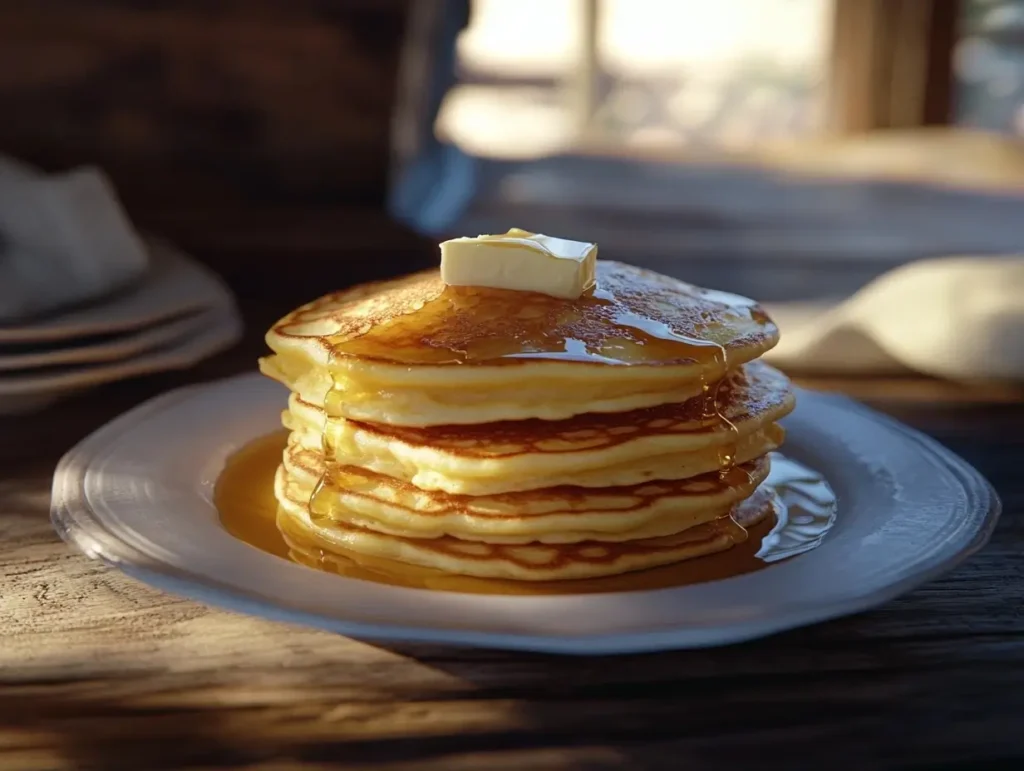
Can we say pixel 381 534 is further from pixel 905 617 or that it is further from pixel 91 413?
A: pixel 91 413

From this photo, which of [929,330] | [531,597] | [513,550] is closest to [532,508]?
[513,550]

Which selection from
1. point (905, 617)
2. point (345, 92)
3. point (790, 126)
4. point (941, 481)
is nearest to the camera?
point (905, 617)

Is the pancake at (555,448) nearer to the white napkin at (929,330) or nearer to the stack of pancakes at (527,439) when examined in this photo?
the stack of pancakes at (527,439)

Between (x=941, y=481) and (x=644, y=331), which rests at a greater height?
(x=644, y=331)

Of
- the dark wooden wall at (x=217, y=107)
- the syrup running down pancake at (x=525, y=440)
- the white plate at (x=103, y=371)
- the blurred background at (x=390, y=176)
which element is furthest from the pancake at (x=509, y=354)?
the dark wooden wall at (x=217, y=107)

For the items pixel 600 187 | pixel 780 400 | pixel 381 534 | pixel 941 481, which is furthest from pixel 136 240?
pixel 600 187

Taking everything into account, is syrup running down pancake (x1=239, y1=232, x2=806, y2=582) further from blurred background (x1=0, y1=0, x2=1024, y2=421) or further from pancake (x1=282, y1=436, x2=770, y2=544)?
blurred background (x1=0, y1=0, x2=1024, y2=421)
